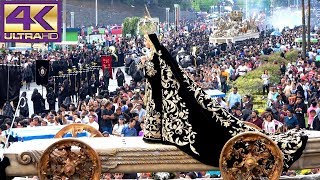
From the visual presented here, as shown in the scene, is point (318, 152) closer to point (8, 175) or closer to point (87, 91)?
point (8, 175)

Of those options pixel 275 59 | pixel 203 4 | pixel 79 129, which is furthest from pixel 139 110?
pixel 203 4

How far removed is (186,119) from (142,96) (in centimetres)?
1119

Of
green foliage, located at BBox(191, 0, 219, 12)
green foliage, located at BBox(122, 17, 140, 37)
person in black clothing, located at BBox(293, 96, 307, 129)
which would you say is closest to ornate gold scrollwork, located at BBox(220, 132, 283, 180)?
person in black clothing, located at BBox(293, 96, 307, 129)

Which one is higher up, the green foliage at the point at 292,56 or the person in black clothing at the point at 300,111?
the green foliage at the point at 292,56

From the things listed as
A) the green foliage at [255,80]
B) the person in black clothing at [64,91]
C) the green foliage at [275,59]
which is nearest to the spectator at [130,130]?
the person in black clothing at [64,91]

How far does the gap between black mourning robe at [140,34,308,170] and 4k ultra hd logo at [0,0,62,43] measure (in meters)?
15.2

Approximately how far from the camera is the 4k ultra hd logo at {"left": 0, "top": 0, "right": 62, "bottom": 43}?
2578 centimetres

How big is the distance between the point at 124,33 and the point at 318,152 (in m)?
63.0

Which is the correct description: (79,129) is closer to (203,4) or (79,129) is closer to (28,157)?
(28,157)

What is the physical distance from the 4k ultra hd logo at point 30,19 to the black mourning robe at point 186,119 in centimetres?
1520

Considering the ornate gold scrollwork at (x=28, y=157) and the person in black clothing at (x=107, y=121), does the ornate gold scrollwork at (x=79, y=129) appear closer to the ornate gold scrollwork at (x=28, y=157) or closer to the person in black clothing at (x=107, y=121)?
the ornate gold scrollwork at (x=28, y=157)

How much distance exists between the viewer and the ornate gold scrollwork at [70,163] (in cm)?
1021

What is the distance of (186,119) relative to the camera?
418 inches

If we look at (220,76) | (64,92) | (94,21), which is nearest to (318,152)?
(64,92)
